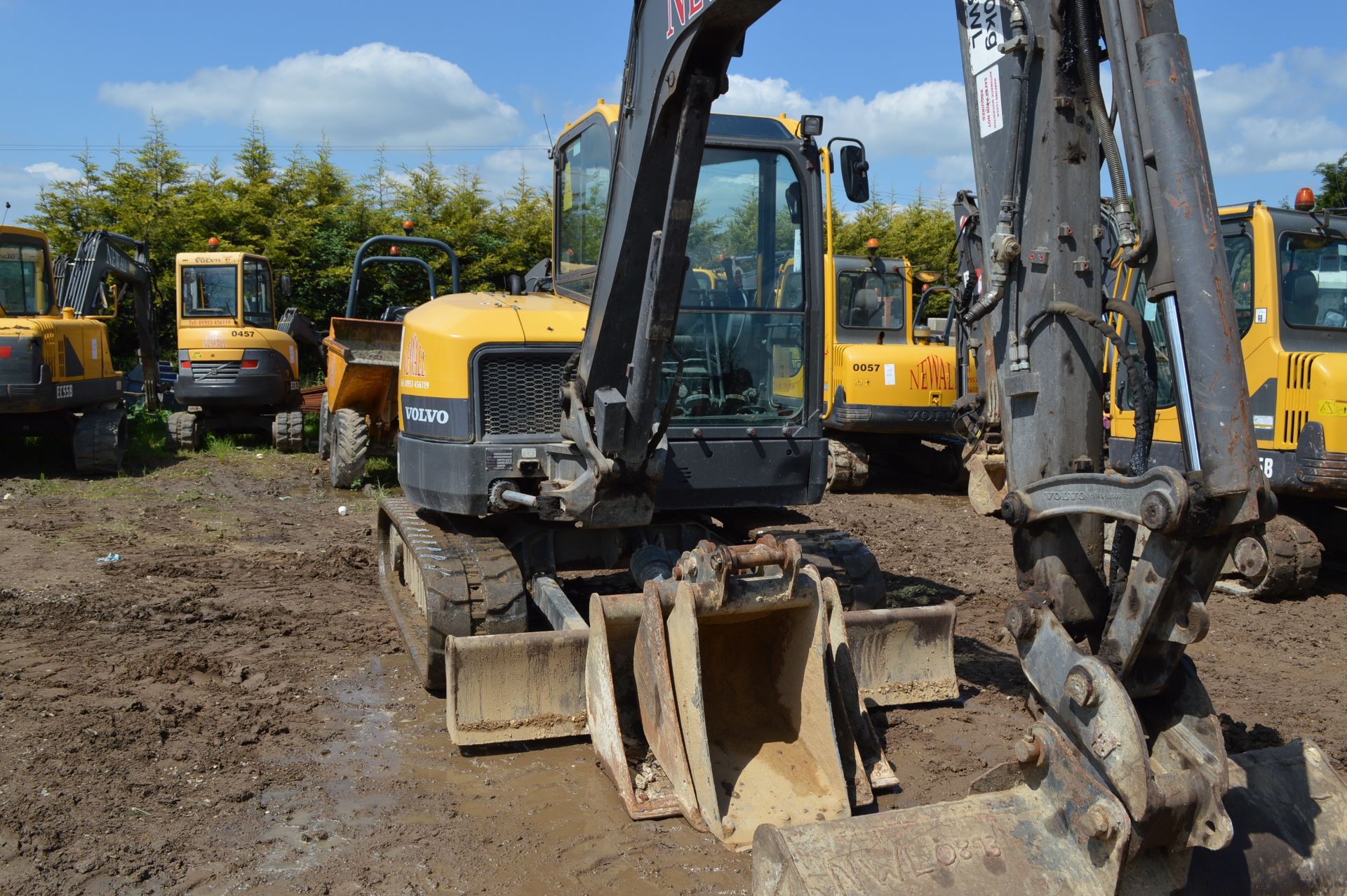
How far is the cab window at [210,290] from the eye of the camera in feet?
45.1

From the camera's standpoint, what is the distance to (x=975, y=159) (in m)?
3.01

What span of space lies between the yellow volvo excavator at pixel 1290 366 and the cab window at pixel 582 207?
3249 mm

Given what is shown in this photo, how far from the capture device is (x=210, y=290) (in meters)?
14.0

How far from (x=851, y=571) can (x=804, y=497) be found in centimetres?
44

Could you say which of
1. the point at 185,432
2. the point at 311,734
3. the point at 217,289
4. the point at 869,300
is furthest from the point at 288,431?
the point at 311,734

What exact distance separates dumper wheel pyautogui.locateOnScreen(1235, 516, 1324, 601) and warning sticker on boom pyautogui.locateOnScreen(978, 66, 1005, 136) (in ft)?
15.6

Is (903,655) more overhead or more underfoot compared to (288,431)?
more underfoot

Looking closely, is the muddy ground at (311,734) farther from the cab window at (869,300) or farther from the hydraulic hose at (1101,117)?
the cab window at (869,300)

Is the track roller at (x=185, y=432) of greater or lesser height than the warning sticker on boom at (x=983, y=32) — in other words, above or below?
below

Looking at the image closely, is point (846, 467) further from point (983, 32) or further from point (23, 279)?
point (23, 279)

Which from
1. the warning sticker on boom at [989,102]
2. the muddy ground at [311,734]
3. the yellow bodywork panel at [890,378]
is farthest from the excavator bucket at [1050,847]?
the yellow bodywork panel at [890,378]

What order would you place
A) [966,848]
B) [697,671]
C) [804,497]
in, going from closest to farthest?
1. [966,848]
2. [697,671]
3. [804,497]

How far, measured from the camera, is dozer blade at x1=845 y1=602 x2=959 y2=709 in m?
4.70

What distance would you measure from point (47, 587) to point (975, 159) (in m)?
6.12
